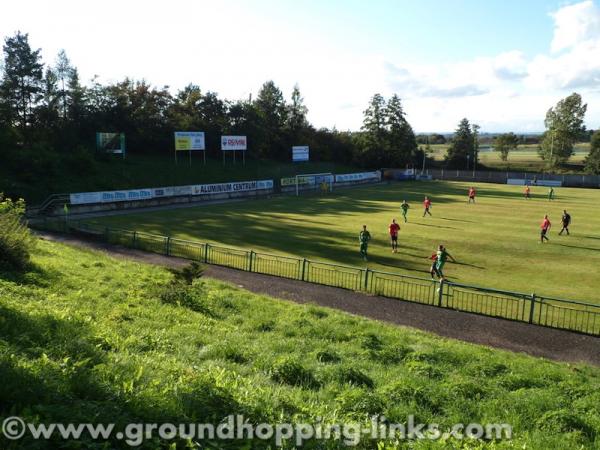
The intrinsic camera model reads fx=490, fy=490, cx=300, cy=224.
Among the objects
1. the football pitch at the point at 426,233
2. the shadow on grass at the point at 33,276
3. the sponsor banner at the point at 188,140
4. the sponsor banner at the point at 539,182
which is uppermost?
the sponsor banner at the point at 188,140

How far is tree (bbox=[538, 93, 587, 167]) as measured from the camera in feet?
320

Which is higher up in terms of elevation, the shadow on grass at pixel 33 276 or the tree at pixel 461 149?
the tree at pixel 461 149

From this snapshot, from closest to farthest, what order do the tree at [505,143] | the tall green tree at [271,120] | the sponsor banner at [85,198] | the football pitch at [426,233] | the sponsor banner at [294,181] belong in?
the football pitch at [426,233]
the sponsor banner at [85,198]
the sponsor banner at [294,181]
the tall green tree at [271,120]
the tree at [505,143]

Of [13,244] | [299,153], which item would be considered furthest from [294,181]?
[13,244]

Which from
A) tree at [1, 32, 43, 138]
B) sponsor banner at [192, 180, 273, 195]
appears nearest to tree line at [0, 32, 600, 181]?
tree at [1, 32, 43, 138]

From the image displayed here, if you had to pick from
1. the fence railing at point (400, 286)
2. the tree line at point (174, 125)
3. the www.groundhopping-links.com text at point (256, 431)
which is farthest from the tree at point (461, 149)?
the www.groundhopping-links.com text at point (256, 431)

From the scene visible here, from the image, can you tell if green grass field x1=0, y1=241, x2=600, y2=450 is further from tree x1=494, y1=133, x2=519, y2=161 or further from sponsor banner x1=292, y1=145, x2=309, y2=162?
tree x1=494, y1=133, x2=519, y2=161

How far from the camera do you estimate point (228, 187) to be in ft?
182

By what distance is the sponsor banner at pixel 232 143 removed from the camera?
68.2 meters

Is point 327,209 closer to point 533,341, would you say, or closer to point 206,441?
point 533,341

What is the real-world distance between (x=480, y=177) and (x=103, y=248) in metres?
73.9

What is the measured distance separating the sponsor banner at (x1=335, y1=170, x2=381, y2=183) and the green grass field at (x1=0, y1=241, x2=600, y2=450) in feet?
195

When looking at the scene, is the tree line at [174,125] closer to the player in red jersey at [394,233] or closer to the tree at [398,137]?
the tree at [398,137]

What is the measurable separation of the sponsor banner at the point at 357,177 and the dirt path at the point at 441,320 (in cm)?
5377
